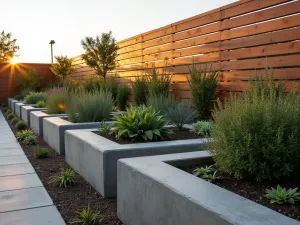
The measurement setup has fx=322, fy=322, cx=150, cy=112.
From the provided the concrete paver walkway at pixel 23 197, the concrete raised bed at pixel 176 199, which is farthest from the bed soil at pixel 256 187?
the concrete paver walkway at pixel 23 197

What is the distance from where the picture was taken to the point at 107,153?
326 cm

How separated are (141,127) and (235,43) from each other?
8.89 ft

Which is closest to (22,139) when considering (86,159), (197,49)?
(86,159)

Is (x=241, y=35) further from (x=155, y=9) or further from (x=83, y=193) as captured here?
(x=83, y=193)

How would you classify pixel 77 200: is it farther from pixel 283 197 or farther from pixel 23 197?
pixel 283 197

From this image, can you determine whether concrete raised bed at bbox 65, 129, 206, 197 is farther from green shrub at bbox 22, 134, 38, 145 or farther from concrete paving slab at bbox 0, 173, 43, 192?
green shrub at bbox 22, 134, 38, 145

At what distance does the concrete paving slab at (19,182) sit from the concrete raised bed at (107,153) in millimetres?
573

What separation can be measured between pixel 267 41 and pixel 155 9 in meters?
3.67

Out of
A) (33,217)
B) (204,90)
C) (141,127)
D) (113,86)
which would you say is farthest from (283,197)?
(113,86)

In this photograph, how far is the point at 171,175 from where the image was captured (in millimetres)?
2348

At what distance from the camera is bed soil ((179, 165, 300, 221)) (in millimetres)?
1924

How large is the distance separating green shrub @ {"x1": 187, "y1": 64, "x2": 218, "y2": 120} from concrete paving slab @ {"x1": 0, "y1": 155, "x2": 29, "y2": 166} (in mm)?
3109

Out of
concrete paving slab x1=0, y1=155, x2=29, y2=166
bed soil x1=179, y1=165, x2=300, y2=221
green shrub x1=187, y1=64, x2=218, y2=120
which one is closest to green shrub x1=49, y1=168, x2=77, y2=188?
concrete paving slab x1=0, y1=155, x2=29, y2=166

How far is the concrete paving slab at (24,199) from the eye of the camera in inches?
121
